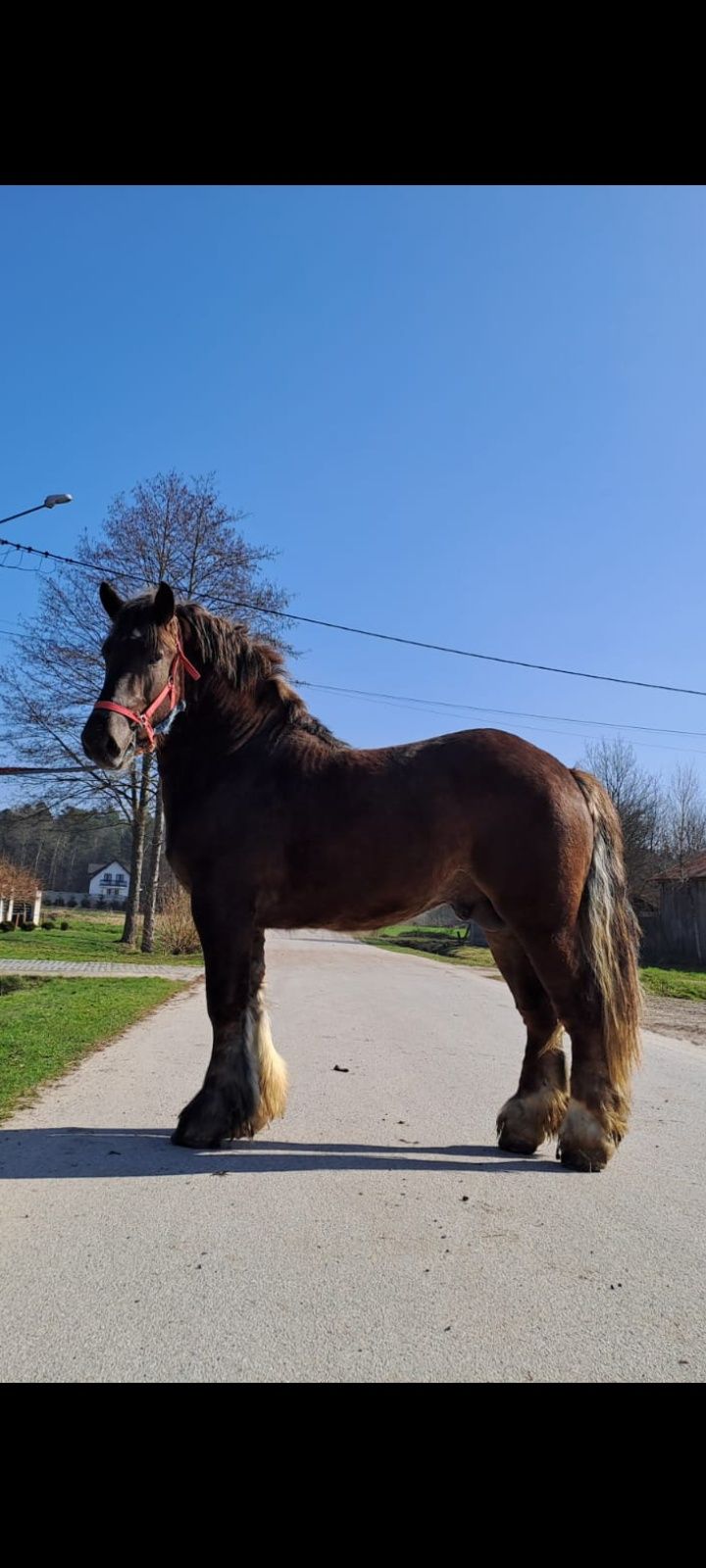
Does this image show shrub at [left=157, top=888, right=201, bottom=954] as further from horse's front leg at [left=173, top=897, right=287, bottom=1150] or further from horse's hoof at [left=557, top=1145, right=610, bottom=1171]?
horse's hoof at [left=557, top=1145, right=610, bottom=1171]

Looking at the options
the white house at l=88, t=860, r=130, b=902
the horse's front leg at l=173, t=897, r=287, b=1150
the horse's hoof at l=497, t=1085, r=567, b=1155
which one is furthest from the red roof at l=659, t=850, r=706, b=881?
the white house at l=88, t=860, r=130, b=902

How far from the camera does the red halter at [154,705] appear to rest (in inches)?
153

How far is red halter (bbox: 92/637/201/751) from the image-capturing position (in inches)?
153

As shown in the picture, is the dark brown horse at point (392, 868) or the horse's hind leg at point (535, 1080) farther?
the horse's hind leg at point (535, 1080)

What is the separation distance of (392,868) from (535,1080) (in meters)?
1.31

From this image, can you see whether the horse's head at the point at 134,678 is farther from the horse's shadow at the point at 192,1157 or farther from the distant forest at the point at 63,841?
the distant forest at the point at 63,841

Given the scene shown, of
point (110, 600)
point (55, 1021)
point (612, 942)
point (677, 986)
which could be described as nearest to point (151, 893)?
point (677, 986)

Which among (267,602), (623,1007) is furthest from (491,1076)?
(267,602)

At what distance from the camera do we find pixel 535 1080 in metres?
4.09

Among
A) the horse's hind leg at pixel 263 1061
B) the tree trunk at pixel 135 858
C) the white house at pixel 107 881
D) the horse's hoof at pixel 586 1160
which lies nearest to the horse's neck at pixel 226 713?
the horse's hind leg at pixel 263 1061

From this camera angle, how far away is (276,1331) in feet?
6.66

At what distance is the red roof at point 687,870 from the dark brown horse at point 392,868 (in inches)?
1054

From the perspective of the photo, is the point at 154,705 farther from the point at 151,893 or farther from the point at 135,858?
the point at 135,858
